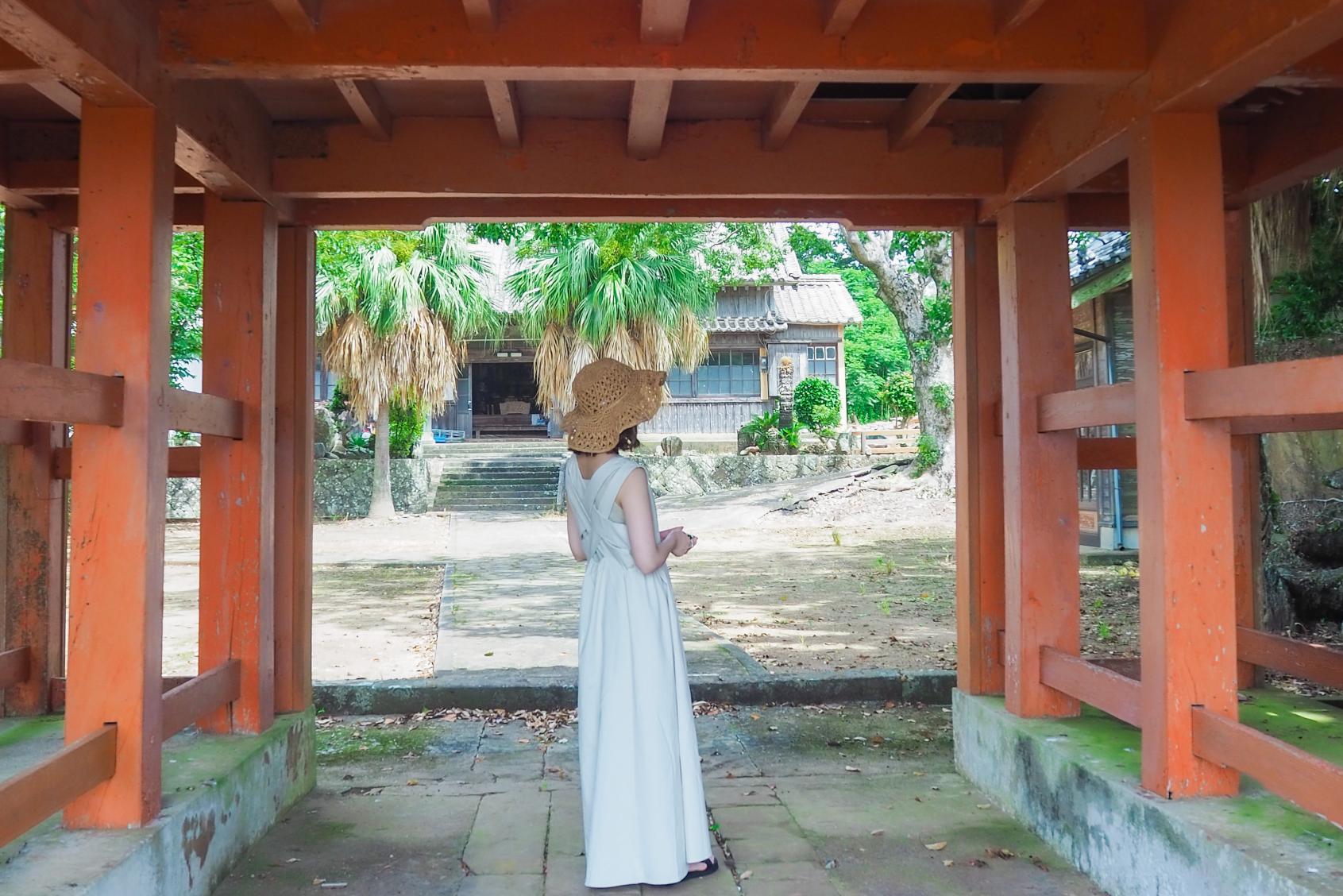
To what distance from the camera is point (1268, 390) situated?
8.87ft

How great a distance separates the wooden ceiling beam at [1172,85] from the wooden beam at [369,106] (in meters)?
2.26

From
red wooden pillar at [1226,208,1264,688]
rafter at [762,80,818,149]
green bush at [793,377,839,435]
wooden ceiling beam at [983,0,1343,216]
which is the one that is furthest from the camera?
green bush at [793,377,839,435]

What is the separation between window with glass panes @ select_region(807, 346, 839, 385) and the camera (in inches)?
1125

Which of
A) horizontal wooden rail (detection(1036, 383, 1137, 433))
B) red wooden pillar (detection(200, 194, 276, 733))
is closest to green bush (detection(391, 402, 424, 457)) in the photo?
red wooden pillar (detection(200, 194, 276, 733))

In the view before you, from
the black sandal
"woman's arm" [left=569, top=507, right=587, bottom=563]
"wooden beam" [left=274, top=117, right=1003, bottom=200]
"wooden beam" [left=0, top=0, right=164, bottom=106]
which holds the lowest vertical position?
the black sandal

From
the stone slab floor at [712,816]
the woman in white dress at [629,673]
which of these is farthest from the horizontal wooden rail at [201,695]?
the woman in white dress at [629,673]

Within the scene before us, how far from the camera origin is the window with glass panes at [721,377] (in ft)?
89.9

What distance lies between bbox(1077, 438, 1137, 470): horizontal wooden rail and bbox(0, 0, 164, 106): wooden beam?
365 centimetres

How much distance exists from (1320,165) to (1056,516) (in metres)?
1.65

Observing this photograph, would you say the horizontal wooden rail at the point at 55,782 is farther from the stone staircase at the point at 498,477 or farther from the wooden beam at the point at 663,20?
the stone staircase at the point at 498,477

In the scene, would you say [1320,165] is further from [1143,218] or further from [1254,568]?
[1254,568]

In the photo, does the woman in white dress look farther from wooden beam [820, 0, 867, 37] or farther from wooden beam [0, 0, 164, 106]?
wooden beam [0, 0, 164, 106]

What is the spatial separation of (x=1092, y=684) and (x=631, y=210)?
270 centimetres

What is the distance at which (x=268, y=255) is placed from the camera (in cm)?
411
